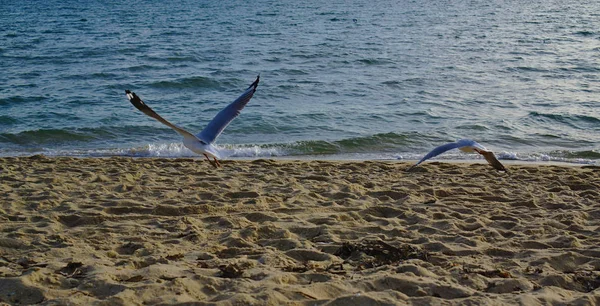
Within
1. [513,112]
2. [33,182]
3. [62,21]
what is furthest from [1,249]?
[62,21]

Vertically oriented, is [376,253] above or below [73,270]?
below

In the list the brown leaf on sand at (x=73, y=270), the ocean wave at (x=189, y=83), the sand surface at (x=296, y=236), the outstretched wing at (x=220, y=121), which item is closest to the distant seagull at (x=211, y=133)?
the outstretched wing at (x=220, y=121)

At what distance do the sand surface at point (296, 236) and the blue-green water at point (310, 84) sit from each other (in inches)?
64.2

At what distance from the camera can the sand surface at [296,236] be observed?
3.75 metres

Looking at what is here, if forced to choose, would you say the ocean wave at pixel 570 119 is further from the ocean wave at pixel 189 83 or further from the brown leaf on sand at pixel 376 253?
the brown leaf on sand at pixel 376 253

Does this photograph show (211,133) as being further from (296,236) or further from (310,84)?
(310,84)

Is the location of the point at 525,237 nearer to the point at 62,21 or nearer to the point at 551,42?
the point at 551,42

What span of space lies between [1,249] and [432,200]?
386 cm

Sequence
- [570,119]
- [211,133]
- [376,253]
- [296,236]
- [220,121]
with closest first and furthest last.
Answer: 1. [376,253]
2. [296,236]
3. [211,133]
4. [220,121]
5. [570,119]

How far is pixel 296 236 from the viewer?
199 inches

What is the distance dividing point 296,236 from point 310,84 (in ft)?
37.7

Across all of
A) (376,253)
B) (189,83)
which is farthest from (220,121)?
(189,83)

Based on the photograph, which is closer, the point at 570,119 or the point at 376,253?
the point at 376,253

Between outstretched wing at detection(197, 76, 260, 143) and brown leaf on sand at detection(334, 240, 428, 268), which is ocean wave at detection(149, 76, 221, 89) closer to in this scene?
outstretched wing at detection(197, 76, 260, 143)
